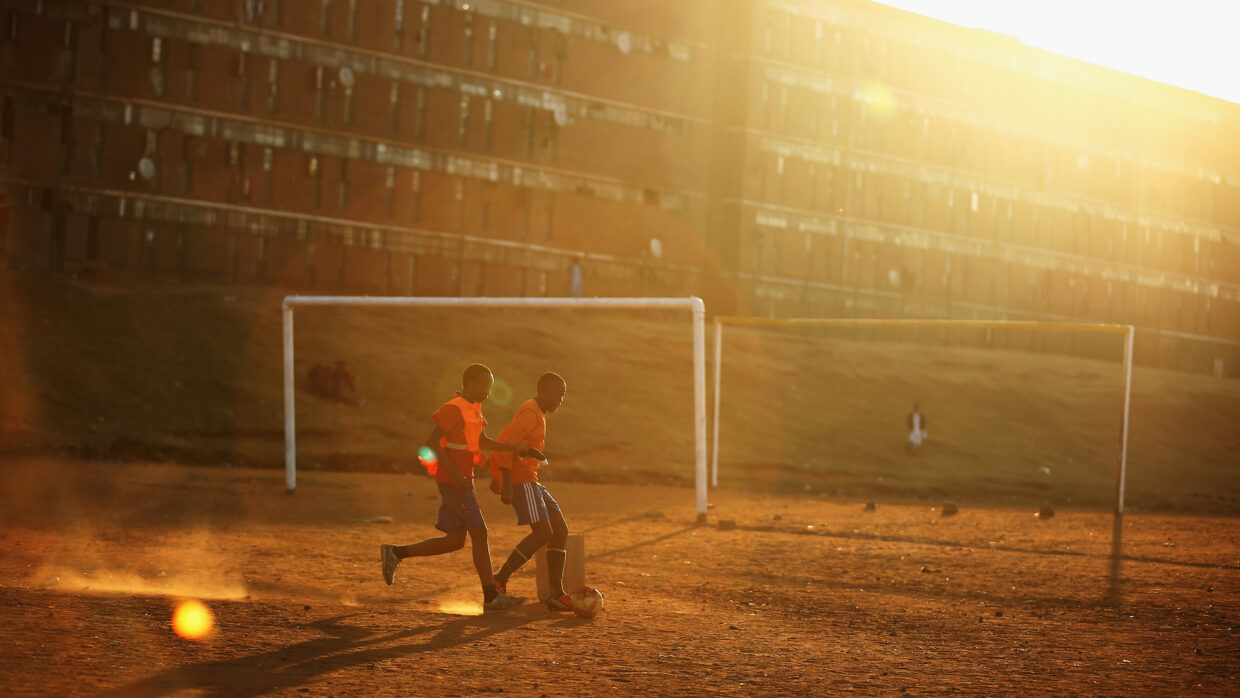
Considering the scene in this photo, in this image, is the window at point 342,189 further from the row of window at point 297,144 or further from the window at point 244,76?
the window at point 244,76

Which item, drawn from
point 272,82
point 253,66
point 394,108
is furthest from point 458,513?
point 394,108

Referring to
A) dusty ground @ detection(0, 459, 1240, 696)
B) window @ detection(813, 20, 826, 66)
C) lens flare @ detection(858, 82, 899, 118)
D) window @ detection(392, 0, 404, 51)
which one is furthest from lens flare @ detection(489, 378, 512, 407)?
lens flare @ detection(858, 82, 899, 118)

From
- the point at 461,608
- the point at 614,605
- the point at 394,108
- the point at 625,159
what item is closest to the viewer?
the point at 461,608

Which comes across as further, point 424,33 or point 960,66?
point 960,66

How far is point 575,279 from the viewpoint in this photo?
152 ft

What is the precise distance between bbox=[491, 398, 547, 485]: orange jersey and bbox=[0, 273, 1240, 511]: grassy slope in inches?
606

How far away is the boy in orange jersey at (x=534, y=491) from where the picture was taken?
876cm

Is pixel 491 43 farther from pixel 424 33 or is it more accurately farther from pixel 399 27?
pixel 399 27

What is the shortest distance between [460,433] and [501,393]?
2446cm

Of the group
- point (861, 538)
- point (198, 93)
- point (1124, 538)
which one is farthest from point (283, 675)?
point (198, 93)

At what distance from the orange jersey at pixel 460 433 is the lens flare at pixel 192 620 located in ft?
5.31

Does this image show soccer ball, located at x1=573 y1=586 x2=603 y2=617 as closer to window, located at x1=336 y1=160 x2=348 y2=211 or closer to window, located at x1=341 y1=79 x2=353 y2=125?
window, located at x1=336 y1=160 x2=348 y2=211

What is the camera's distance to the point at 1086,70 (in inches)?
2400

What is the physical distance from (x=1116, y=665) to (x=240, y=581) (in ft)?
20.3
